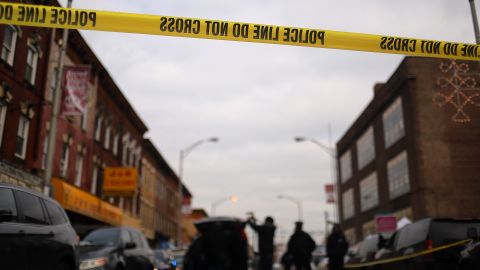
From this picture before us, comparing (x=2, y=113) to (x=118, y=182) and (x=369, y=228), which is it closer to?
(x=118, y=182)

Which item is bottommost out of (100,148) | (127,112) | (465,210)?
(465,210)

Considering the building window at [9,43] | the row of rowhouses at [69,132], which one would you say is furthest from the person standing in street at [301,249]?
the building window at [9,43]

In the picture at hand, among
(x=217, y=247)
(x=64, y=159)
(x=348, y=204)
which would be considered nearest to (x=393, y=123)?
(x=348, y=204)

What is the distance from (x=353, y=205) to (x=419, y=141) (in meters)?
22.4

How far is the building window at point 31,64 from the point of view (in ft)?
71.7

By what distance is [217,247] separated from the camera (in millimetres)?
7379

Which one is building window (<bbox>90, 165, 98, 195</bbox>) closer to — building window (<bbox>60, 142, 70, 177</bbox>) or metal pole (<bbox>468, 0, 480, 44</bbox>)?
building window (<bbox>60, 142, 70, 177</bbox>)

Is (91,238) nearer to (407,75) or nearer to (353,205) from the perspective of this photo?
(407,75)

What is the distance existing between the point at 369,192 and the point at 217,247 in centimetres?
4349

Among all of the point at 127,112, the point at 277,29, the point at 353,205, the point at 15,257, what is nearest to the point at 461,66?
the point at 277,29

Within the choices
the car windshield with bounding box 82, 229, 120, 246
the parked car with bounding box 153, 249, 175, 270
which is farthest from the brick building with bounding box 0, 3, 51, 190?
the car windshield with bounding box 82, 229, 120, 246

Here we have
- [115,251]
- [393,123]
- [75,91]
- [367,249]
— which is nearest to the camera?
[115,251]

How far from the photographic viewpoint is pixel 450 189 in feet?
111

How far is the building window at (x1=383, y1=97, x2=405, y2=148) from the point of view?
38812mm
